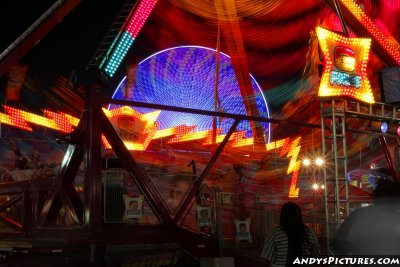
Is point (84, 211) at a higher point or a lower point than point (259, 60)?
lower

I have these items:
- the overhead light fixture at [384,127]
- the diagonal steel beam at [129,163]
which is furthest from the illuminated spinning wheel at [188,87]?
the diagonal steel beam at [129,163]

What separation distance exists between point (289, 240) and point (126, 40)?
6.74 m

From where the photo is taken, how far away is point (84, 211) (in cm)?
863

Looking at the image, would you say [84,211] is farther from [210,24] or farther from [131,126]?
[210,24]

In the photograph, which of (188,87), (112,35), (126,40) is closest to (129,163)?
(126,40)

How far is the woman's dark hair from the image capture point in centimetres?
470

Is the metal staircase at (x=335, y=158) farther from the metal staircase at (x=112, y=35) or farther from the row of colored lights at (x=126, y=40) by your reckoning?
the metal staircase at (x=112, y=35)

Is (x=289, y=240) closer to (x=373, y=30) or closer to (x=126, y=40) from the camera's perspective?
(x=126, y=40)

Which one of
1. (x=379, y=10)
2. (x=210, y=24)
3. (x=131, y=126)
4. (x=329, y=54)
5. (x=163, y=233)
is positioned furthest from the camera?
(x=210, y=24)

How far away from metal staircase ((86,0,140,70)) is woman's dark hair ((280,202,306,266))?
19.3 ft

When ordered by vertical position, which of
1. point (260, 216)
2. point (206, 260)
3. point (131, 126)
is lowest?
point (206, 260)

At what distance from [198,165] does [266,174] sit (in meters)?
2.97

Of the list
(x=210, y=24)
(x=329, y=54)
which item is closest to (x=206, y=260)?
(x=329, y=54)

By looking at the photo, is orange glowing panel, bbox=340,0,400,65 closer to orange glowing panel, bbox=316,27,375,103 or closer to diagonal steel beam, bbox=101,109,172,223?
orange glowing panel, bbox=316,27,375,103
